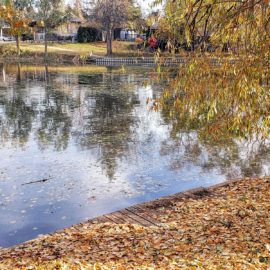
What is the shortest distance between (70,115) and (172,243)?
12.6m

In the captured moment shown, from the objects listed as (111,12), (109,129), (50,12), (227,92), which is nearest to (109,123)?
(109,129)

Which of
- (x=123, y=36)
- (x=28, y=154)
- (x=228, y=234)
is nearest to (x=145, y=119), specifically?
(x=28, y=154)

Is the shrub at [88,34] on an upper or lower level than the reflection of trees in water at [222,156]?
upper

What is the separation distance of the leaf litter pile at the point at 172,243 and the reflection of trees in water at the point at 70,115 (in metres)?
3.59

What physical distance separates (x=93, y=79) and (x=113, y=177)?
2258cm

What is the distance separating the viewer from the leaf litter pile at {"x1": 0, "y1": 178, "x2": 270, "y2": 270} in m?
4.86

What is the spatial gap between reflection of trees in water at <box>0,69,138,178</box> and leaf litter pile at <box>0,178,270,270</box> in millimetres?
3586

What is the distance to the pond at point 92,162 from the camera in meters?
7.93

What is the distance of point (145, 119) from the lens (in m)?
16.8

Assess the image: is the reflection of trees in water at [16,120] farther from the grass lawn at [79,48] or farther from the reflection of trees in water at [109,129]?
the grass lawn at [79,48]

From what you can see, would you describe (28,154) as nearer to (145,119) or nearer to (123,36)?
(145,119)

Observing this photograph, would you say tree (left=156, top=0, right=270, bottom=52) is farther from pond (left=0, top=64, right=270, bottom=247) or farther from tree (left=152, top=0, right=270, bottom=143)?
pond (left=0, top=64, right=270, bottom=247)

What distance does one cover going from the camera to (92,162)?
10.7m

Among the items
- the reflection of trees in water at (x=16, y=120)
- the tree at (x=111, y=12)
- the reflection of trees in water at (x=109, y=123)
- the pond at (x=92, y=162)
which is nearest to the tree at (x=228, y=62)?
the pond at (x=92, y=162)
